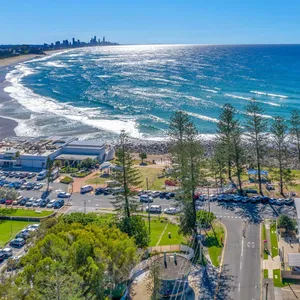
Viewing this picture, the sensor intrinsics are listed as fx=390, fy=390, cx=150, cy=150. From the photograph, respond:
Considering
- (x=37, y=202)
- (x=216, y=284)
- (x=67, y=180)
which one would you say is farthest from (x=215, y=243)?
(x=67, y=180)

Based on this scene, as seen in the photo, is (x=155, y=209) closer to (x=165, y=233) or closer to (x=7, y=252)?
(x=165, y=233)

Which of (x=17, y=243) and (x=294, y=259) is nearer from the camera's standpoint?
(x=294, y=259)

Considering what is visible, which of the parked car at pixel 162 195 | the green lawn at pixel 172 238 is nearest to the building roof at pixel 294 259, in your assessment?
the green lawn at pixel 172 238

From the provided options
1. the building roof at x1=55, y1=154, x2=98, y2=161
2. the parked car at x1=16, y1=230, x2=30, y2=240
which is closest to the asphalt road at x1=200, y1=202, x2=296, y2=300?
the parked car at x1=16, y1=230, x2=30, y2=240

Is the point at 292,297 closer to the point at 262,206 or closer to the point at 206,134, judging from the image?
the point at 262,206

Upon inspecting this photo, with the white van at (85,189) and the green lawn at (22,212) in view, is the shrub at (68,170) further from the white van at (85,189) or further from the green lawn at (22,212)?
the green lawn at (22,212)

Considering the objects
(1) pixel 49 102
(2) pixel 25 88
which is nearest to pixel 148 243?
(1) pixel 49 102

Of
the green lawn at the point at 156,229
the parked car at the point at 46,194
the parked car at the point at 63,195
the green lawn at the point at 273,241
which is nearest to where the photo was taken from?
the green lawn at the point at 273,241
